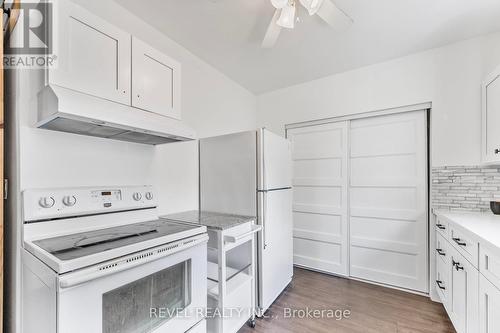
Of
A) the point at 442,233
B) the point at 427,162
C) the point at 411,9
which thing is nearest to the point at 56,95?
the point at 411,9

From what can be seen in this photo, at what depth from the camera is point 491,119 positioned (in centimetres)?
194

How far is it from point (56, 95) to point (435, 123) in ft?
9.96

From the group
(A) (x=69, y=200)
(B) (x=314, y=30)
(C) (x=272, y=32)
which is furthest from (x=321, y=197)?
(A) (x=69, y=200)

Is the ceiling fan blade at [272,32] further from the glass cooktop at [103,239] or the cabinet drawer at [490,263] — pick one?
the cabinet drawer at [490,263]

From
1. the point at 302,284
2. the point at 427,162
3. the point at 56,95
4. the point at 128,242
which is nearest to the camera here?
the point at 56,95

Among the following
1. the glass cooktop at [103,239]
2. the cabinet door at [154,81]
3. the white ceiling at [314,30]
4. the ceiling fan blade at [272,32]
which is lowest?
the glass cooktop at [103,239]

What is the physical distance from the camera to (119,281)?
1026 millimetres

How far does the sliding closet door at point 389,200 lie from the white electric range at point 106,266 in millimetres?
2072

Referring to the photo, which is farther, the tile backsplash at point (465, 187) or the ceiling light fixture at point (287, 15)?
the tile backsplash at point (465, 187)

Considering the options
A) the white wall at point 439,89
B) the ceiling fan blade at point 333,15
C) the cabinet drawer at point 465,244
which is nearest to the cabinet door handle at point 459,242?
the cabinet drawer at point 465,244

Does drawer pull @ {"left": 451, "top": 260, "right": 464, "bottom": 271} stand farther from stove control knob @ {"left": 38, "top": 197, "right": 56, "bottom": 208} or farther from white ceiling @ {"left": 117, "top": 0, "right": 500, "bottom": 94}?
stove control knob @ {"left": 38, "top": 197, "right": 56, "bottom": 208}

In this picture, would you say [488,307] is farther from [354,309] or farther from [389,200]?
[389,200]

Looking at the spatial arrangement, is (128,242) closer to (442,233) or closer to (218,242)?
(218,242)

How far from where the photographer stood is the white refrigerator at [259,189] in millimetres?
2049
